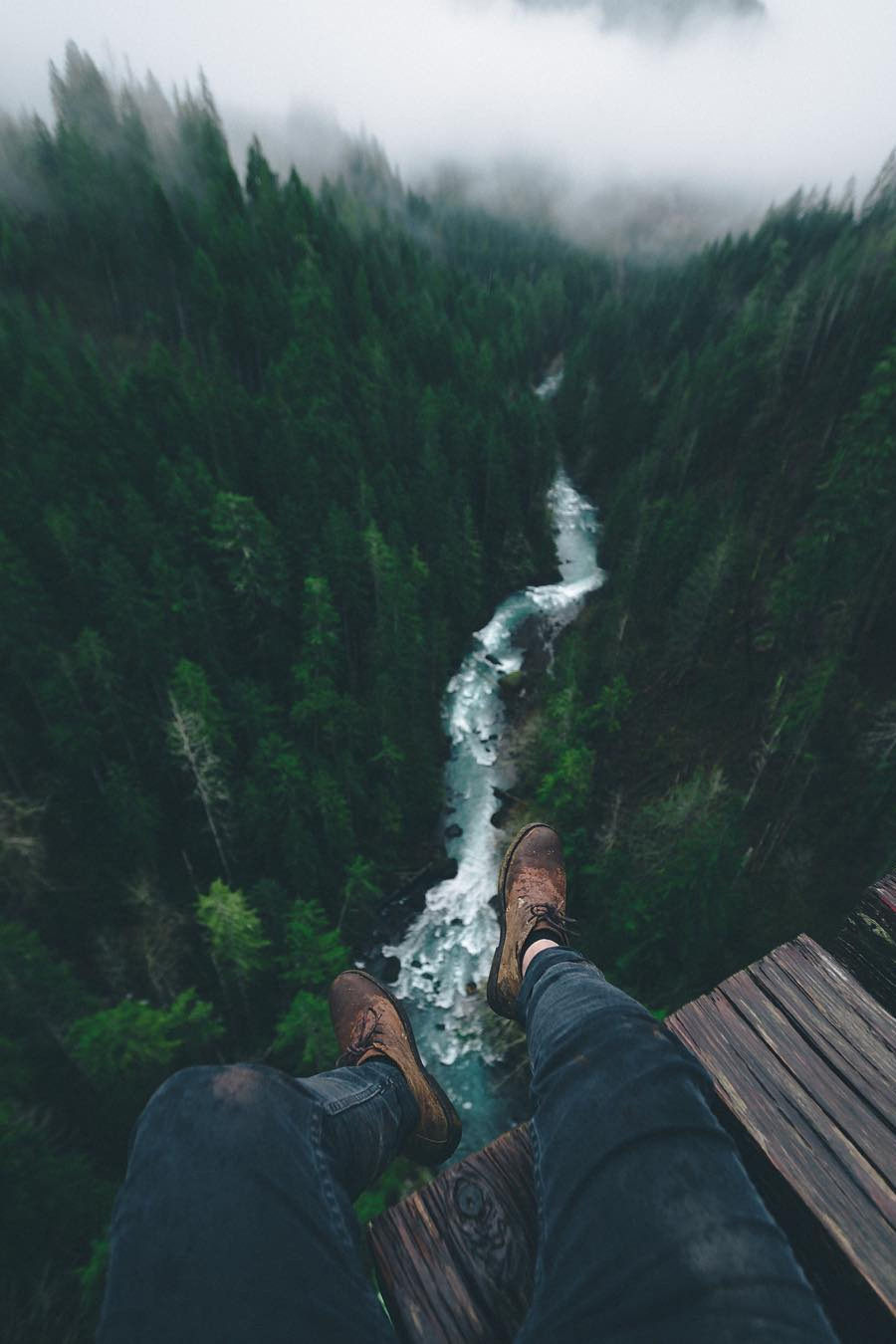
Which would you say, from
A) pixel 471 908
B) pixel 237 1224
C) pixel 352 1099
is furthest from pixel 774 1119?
pixel 471 908

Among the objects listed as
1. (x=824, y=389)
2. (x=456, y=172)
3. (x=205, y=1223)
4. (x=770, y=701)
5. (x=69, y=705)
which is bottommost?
(x=770, y=701)

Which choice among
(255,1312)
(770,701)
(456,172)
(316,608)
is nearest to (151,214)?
(316,608)

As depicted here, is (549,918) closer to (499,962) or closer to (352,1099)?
(499,962)

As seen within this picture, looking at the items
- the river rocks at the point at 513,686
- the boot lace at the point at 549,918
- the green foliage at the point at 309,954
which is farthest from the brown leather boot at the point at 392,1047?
the river rocks at the point at 513,686

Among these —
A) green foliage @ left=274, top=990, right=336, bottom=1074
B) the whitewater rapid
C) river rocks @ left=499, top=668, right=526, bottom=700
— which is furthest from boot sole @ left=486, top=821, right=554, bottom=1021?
river rocks @ left=499, top=668, right=526, bottom=700

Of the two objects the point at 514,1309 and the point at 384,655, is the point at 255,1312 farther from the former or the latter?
the point at 384,655

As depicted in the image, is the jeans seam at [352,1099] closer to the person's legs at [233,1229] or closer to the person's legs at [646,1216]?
the person's legs at [233,1229]
